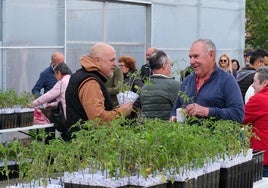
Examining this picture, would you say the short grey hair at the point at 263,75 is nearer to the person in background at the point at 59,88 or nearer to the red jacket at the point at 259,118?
the red jacket at the point at 259,118

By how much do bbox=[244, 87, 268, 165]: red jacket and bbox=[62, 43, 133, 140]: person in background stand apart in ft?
3.64

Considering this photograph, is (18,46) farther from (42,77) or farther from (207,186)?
(207,186)

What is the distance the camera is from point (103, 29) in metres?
12.7

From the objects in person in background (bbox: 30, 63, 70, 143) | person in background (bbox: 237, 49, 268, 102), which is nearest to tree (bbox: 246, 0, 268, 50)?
person in background (bbox: 237, 49, 268, 102)

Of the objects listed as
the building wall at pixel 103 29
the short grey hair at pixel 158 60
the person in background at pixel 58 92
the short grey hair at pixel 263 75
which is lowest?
the person in background at pixel 58 92

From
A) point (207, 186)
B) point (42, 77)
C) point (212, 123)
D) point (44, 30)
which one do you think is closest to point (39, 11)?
point (44, 30)

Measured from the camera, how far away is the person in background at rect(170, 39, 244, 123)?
4.75 metres

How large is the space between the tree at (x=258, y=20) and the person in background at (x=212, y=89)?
107ft

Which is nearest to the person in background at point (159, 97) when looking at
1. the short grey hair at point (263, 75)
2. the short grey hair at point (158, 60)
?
the short grey hair at point (158, 60)

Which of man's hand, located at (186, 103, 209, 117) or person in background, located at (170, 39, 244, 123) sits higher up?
person in background, located at (170, 39, 244, 123)

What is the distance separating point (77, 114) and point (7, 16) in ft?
19.6

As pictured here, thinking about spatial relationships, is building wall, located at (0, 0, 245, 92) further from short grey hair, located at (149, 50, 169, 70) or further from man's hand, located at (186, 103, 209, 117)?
man's hand, located at (186, 103, 209, 117)

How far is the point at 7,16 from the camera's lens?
34.5 ft

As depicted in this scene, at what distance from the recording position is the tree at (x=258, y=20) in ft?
121
